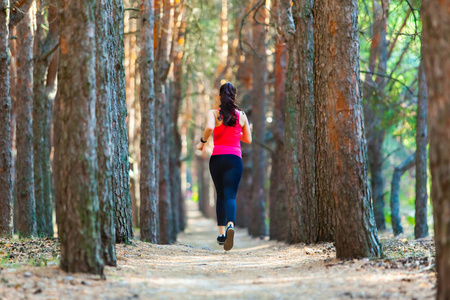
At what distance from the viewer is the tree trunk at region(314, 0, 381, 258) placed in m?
6.22

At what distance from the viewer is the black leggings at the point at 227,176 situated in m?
7.81

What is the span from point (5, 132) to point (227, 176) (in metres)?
4.29

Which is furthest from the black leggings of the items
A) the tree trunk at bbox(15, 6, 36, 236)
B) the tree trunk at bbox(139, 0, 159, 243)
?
the tree trunk at bbox(15, 6, 36, 236)

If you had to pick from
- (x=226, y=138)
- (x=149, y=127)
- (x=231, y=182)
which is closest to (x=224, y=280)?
(x=231, y=182)

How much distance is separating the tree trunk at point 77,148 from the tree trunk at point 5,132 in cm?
461

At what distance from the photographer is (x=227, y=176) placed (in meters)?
7.83

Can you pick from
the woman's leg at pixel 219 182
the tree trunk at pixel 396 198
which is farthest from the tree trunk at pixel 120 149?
the tree trunk at pixel 396 198

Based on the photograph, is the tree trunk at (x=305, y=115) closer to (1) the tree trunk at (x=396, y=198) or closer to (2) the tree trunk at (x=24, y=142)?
(2) the tree trunk at (x=24, y=142)

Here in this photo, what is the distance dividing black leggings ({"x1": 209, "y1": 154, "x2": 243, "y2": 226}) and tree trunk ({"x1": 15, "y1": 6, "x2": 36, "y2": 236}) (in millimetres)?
5084

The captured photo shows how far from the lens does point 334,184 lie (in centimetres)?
631

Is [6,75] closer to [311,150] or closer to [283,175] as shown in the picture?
[311,150]

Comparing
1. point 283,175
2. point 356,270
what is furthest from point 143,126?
point 356,270

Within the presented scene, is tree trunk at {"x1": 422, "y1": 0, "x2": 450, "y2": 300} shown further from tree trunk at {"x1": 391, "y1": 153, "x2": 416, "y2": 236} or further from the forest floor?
tree trunk at {"x1": 391, "y1": 153, "x2": 416, "y2": 236}

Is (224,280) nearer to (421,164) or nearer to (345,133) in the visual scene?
(345,133)
